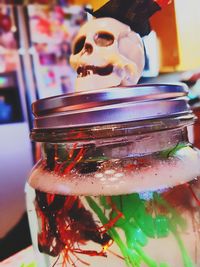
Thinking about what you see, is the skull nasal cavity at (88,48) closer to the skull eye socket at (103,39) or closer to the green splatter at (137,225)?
the skull eye socket at (103,39)

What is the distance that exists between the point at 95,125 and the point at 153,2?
0.21 metres

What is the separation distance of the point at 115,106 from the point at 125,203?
0.38ft

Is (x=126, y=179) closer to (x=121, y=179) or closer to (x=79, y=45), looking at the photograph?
(x=121, y=179)

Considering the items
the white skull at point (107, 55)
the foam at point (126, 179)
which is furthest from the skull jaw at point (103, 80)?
the foam at point (126, 179)

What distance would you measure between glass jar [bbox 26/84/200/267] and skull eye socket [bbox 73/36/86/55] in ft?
0.37

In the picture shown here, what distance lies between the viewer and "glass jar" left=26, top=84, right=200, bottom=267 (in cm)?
36

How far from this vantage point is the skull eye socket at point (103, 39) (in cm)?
43

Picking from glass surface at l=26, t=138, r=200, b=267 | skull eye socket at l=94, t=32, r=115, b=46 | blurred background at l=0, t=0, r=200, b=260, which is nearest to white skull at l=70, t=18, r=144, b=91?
skull eye socket at l=94, t=32, r=115, b=46

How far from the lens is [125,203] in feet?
1.24

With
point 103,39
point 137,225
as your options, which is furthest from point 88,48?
point 137,225

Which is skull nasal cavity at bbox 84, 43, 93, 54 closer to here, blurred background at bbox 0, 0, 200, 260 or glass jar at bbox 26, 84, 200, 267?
glass jar at bbox 26, 84, 200, 267

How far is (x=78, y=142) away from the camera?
38 centimetres

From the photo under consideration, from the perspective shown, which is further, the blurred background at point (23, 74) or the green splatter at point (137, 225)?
the blurred background at point (23, 74)

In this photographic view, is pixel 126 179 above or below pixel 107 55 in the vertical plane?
below
